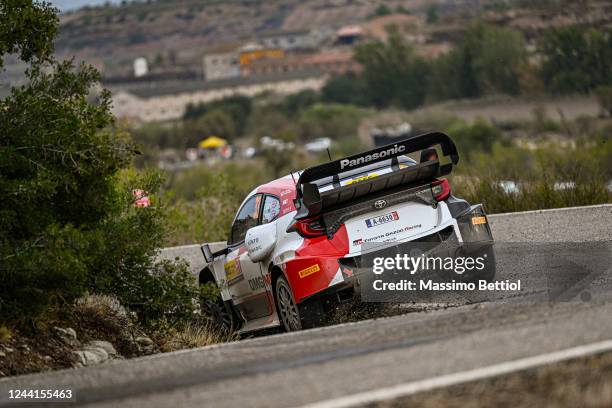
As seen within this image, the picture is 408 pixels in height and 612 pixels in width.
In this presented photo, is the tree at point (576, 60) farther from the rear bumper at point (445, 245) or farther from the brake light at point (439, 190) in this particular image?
the rear bumper at point (445, 245)

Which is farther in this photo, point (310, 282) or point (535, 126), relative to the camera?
point (535, 126)

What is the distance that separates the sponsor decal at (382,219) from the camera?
1084 cm

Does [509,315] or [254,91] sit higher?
[509,315]

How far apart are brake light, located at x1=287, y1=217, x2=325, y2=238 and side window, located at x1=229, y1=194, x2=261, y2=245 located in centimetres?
131

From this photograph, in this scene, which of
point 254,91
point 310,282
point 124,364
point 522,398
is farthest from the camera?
point 254,91

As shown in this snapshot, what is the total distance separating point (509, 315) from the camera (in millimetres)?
8695

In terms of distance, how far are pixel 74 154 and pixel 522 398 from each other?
19.0ft

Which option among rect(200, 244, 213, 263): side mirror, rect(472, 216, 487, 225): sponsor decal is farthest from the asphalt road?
rect(200, 244, 213, 263): side mirror

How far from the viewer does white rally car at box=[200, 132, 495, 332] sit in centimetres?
1069

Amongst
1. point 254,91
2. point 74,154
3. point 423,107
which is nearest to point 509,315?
point 74,154

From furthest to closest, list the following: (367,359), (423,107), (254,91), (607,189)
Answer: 1. (254,91)
2. (423,107)
3. (607,189)
4. (367,359)

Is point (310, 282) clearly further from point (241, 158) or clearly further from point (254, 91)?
point (254, 91)

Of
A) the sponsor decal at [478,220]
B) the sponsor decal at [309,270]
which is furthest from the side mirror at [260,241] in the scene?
the sponsor decal at [478,220]
